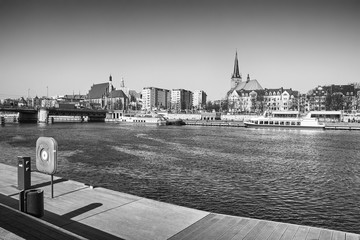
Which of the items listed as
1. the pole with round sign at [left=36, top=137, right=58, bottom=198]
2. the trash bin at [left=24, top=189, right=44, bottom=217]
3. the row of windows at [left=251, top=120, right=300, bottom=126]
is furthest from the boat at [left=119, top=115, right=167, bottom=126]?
the trash bin at [left=24, top=189, right=44, bottom=217]

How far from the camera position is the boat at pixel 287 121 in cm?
10250

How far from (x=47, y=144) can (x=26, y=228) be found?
4.74 metres

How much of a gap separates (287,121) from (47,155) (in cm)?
10666

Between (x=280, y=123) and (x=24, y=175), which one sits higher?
(x=24, y=175)

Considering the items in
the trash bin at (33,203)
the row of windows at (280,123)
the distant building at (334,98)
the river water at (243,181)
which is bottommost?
the river water at (243,181)

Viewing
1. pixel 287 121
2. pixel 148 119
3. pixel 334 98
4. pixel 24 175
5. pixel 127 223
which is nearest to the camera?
pixel 127 223

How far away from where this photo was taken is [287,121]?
108 m

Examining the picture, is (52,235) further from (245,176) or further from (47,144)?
(245,176)

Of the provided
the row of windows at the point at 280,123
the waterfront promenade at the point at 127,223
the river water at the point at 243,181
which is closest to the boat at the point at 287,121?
the row of windows at the point at 280,123

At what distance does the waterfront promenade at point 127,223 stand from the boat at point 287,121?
101026mm

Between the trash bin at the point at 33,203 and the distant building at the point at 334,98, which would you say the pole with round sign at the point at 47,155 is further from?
the distant building at the point at 334,98

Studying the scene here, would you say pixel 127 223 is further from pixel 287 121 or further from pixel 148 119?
pixel 148 119

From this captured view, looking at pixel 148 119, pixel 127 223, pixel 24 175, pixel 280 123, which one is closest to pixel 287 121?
pixel 280 123

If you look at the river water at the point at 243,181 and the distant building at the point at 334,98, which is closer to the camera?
the river water at the point at 243,181
